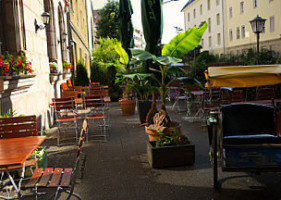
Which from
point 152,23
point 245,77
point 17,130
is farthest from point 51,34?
point 245,77

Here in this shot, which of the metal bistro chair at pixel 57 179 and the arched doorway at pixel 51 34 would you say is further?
the arched doorway at pixel 51 34

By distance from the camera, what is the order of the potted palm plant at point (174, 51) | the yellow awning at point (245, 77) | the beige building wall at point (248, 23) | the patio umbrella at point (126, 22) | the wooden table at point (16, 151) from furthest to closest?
the beige building wall at point (248, 23), the patio umbrella at point (126, 22), the potted palm plant at point (174, 51), the yellow awning at point (245, 77), the wooden table at point (16, 151)

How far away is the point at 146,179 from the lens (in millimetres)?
5168

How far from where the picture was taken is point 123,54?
38.1ft

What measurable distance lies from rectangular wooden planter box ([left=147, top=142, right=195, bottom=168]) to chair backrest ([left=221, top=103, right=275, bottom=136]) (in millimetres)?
896

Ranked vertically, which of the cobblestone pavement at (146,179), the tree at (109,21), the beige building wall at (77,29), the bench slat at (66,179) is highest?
the tree at (109,21)

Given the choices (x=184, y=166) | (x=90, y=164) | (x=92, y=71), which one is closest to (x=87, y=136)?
(x=90, y=164)

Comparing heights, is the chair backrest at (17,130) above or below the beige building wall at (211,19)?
below

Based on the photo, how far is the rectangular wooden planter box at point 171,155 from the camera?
566cm

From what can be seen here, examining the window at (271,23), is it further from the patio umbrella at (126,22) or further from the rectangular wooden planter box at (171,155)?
the rectangular wooden planter box at (171,155)

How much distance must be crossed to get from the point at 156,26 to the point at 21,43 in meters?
3.83

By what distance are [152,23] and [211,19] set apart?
42.3m

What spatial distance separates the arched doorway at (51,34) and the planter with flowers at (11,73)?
18.7 feet

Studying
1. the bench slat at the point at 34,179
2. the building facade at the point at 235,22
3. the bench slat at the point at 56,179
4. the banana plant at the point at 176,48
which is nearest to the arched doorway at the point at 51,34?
the banana plant at the point at 176,48
